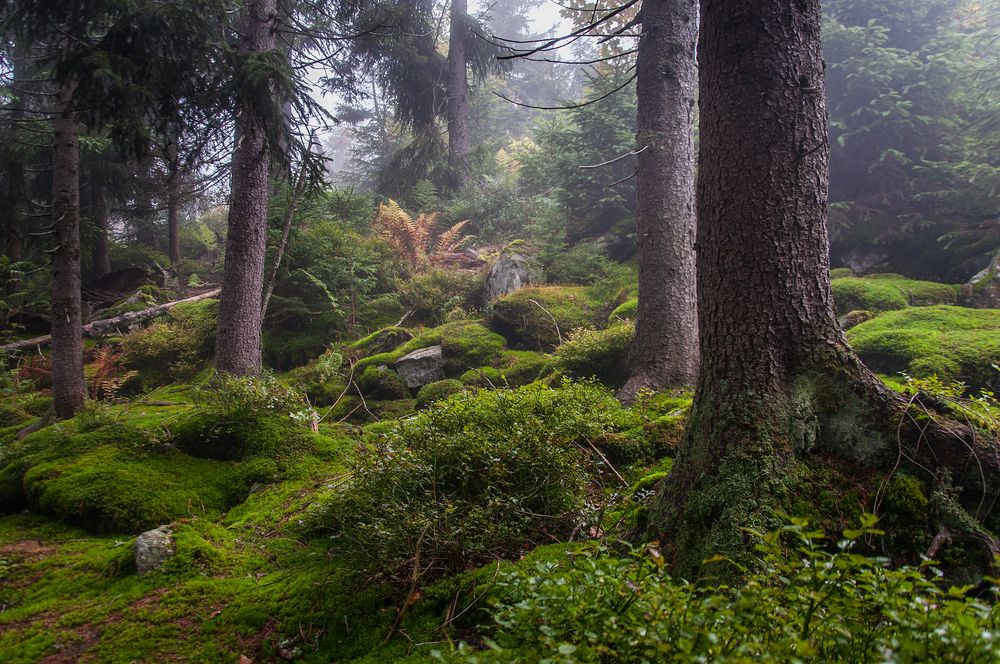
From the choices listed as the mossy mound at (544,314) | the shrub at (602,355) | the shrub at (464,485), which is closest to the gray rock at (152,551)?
the shrub at (464,485)

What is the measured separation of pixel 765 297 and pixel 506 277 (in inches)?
302

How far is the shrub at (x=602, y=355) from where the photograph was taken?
6688 mm

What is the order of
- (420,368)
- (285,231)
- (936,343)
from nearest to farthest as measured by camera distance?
1. (936,343)
2. (420,368)
3. (285,231)

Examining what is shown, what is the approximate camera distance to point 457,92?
16.4m

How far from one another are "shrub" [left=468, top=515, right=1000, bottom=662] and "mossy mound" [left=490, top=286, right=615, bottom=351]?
6.74m

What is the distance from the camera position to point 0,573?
141 inches

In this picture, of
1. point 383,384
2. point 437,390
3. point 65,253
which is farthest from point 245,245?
point 437,390

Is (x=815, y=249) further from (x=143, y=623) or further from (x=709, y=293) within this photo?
(x=143, y=623)

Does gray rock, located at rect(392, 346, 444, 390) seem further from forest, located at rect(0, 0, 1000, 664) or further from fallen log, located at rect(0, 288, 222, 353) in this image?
fallen log, located at rect(0, 288, 222, 353)

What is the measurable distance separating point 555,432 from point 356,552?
1.49m

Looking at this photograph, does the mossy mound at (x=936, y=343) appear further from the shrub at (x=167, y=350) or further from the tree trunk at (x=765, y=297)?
the shrub at (x=167, y=350)

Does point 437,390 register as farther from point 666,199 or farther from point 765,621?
point 765,621

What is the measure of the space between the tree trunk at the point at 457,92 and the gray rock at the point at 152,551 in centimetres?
1445

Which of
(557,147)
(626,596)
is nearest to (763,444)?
(626,596)
